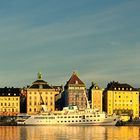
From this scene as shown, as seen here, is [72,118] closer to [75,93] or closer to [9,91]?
[75,93]

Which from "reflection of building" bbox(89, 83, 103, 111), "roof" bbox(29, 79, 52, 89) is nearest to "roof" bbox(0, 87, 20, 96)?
"roof" bbox(29, 79, 52, 89)

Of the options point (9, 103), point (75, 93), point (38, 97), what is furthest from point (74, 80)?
point (9, 103)

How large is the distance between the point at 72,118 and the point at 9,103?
34125 millimetres

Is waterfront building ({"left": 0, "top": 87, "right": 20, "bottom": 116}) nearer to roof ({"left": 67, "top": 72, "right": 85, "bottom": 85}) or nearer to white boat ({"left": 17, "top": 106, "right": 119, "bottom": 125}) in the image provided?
roof ({"left": 67, "top": 72, "right": 85, "bottom": 85})

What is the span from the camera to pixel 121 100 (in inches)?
6742

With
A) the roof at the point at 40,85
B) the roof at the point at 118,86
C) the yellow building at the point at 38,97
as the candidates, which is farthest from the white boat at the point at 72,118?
the roof at the point at 118,86

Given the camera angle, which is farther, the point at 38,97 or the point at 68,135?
the point at 38,97

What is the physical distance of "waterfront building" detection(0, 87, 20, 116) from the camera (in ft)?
552

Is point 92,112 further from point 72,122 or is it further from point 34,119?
point 34,119

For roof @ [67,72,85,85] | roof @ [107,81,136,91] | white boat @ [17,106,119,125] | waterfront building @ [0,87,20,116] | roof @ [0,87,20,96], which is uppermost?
roof @ [67,72,85,85]

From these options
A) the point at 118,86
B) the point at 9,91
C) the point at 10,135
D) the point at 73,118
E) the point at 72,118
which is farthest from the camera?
the point at 118,86

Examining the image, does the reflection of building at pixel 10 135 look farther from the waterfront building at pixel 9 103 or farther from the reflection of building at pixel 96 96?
the reflection of building at pixel 96 96

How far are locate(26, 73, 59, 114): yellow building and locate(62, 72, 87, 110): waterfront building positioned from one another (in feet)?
15.4

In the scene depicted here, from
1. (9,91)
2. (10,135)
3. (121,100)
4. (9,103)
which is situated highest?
(9,91)
